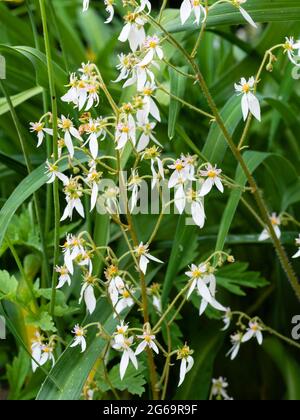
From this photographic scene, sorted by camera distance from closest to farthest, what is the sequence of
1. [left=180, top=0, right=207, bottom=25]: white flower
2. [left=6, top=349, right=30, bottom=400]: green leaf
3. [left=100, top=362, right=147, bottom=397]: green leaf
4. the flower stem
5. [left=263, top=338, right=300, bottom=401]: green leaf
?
[left=180, top=0, right=207, bottom=25]: white flower
the flower stem
[left=100, top=362, right=147, bottom=397]: green leaf
[left=6, top=349, right=30, bottom=400]: green leaf
[left=263, top=338, right=300, bottom=401]: green leaf

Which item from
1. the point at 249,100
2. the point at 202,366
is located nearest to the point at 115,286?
the point at 249,100

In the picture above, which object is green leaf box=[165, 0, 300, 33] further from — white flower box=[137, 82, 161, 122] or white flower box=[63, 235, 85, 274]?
white flower box=[63, 235, 85, 274]

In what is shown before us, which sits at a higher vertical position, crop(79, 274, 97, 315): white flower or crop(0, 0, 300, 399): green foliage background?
crop(0, 0, 300, 399): green foliage background

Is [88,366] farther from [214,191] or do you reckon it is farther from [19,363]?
[214,191]

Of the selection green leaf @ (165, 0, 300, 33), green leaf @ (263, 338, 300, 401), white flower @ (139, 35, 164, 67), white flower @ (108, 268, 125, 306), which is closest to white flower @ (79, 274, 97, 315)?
white flower @ (108, 268, 125, 306)

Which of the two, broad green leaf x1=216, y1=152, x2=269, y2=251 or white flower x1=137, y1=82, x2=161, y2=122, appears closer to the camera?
white flower x1=137, y1=82, x2=161, y2=122

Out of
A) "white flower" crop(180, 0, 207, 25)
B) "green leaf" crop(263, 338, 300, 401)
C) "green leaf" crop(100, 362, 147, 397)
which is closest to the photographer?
"white flower" crop(180, 0, 207, 25)

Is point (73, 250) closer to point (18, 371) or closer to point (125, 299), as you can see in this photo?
point (125, 299)
